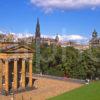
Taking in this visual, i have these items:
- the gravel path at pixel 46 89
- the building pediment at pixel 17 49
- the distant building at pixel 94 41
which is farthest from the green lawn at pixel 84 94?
the distant building at pixel 94 41

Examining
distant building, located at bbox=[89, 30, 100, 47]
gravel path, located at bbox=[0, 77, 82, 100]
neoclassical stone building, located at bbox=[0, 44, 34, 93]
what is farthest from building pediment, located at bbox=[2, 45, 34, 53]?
distant building, located at bbox=[89, 30, 100, 47]

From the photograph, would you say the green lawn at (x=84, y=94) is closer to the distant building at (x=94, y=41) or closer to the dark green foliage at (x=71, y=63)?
the dark green foliage at (x=71, y=63)

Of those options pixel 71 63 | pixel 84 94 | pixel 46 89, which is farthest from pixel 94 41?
pixel 84 94

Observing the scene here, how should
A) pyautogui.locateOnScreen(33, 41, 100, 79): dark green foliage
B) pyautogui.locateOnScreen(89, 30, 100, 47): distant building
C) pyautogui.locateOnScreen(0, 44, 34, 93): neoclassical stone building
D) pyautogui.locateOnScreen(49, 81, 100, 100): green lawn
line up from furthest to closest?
pyautogui.locateOnScreen(89, 30, 100, 47): distant building
pyautogui.locateOnScreen(33, 41, 100, 79): dark green foliage
pyautogui.locateOnScreen(0, 44, 34, 93): neoclassical stone building
pyautogui.locateOnScreen(49, 81, 100, 100): green lawn

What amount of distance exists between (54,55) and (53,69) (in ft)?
12.1

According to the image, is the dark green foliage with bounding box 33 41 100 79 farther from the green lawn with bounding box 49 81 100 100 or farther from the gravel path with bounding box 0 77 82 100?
the green lawn with bounding box 49 81 100 100

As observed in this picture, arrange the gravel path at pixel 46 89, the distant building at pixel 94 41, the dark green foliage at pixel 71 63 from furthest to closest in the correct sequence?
the distant building at pixel 94 41 < the dark green foliage at pixel 71 63 < the gravel path at pixel 46 89

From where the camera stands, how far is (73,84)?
162 feet

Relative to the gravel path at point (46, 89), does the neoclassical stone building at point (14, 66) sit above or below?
above

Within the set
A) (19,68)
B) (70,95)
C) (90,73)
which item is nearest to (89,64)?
(90,73)

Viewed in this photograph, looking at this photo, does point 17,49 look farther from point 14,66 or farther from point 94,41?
point 94,41

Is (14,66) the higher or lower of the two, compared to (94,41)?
lower

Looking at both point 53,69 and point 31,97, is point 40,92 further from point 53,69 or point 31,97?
point 53,69

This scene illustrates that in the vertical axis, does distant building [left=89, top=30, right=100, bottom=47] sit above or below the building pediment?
above
